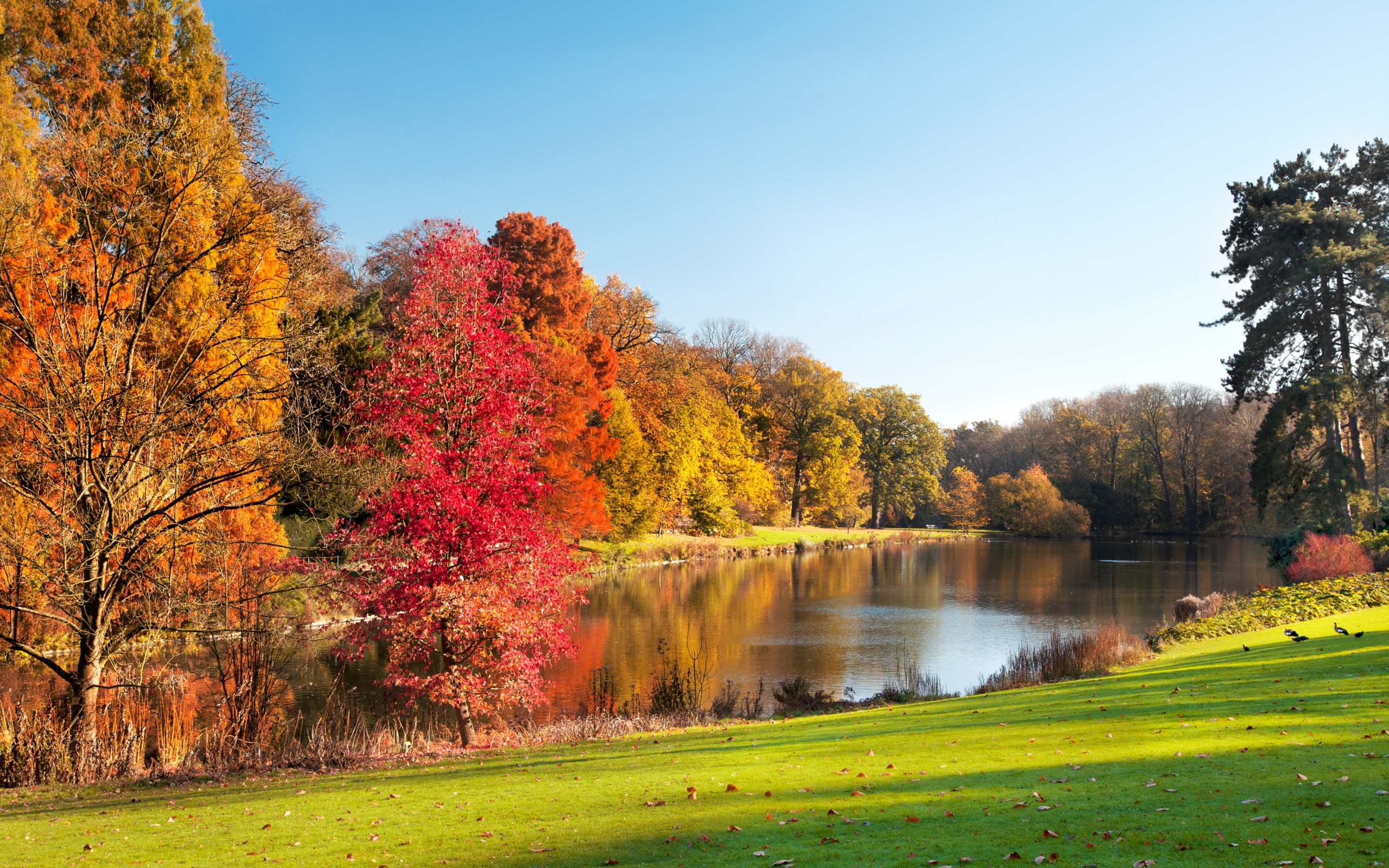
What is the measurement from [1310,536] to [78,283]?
31.7 meters

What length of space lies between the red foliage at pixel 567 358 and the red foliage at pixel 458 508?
1339cm

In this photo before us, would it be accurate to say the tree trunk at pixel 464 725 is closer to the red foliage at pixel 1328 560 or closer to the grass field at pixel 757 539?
the red foliage at pixel 1328 560

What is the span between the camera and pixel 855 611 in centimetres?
2750

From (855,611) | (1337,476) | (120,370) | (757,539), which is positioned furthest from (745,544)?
(120,370)

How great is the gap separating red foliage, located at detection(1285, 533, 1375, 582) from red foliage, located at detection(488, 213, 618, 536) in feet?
72.0

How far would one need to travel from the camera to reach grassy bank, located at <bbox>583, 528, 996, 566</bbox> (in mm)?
38938

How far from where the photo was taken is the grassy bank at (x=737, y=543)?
38938 millimetres

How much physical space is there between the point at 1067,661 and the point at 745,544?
109 feet

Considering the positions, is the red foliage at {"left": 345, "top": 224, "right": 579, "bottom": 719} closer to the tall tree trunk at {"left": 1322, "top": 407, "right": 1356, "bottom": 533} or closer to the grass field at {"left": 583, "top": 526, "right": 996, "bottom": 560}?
the grass field at {"left": 583, "top": 526, "right": 996, "bottom": 560}

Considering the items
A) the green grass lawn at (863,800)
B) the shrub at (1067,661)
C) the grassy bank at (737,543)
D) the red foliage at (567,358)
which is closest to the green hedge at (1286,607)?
the shrub at (1067,661)

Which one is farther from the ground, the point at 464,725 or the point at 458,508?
the point at 458,508

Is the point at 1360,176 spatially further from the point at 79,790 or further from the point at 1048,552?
the point at 79,790

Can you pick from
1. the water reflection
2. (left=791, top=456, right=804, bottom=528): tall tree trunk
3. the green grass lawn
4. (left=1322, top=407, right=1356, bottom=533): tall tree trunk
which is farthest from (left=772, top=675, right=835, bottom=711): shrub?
(left=791, top=456, right=804, bottom=528): tall tree trunk

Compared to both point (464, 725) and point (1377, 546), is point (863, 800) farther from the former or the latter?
point (1377, 546)
